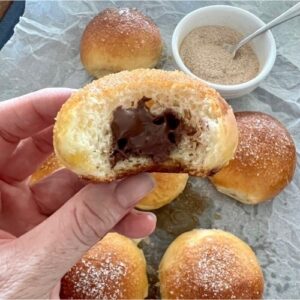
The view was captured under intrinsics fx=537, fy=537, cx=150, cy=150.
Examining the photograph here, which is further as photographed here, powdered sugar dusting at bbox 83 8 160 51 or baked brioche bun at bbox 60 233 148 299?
powdered sugar dusting at bbox 83 8 160 51

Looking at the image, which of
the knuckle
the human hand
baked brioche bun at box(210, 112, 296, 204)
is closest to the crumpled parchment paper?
baked brioche bun at box(210, 112, 296, 204)

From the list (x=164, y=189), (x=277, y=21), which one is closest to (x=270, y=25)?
(x=277, y=21)

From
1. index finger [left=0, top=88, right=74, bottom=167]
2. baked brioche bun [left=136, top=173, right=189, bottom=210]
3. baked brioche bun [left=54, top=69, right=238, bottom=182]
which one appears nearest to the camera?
baked brioche bun [left=54, top=69, right=238, bottom=182]

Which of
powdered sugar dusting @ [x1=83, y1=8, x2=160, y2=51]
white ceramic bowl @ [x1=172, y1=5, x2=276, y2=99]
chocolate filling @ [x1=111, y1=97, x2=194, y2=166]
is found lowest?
white ceramic bowl @ [x1=172, y1=5, x2=276, y2=99]

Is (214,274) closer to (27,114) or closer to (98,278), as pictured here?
(98,278)

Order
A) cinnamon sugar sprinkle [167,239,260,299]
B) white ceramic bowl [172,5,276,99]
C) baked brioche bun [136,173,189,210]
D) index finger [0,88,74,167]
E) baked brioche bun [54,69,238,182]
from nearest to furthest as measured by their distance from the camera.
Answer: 1. baked brioche bun [54,69,238,182]
2. index finger [0,88,74,167]
3. cinnamon sugar sprinkle [167,239,260,299]
4. baked brioche bun [136,173,189,210]
5. white ceramic bowl [172,5,276,99]

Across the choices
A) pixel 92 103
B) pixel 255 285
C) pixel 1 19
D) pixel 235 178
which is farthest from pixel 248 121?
pixel 1 19

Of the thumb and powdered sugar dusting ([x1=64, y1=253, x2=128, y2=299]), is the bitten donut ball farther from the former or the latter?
the thumb
